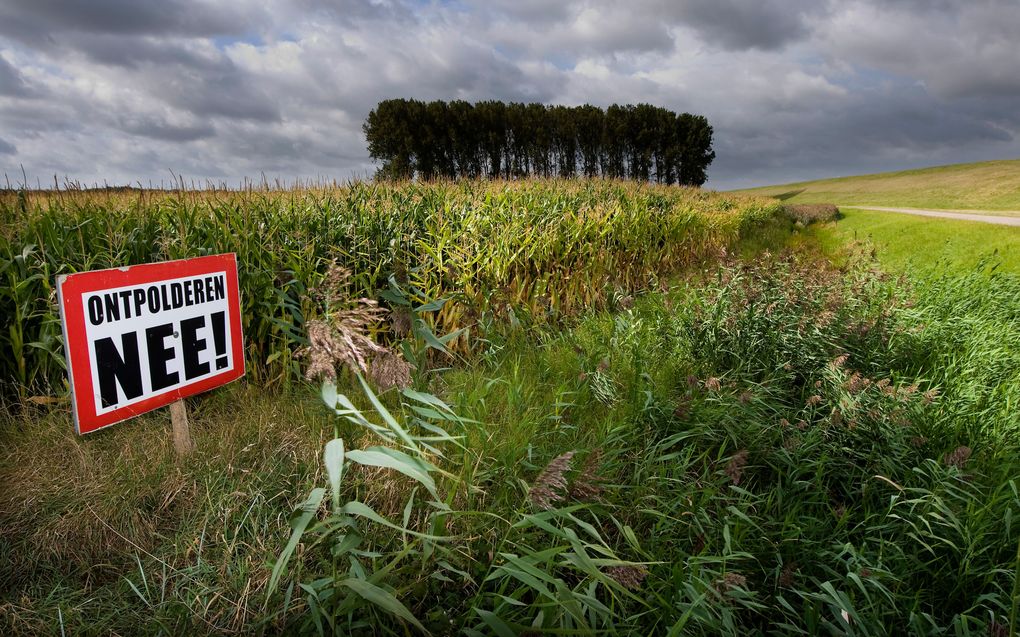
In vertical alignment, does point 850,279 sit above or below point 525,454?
above

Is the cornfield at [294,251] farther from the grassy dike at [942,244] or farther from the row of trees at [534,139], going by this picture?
the row of trees at [534,139]

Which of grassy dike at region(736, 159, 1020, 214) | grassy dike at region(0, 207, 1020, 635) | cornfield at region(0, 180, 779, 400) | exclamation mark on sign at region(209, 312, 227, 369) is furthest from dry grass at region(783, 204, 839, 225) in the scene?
exclamation mark on sign at region(209, 312, 227, 369)

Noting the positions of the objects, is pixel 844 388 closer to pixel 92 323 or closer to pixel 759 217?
pixel 92 323

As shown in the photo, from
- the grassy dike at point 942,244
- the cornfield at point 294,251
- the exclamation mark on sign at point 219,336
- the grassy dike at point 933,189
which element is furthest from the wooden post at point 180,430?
the grassy dike at point 933,189

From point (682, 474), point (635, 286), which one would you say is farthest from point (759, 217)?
point (682, 474)

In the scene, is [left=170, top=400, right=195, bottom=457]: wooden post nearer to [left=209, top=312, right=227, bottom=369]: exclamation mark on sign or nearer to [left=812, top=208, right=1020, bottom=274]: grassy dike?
[left=209, top=312, right=227, bottom=369]: exclamation mark on sign

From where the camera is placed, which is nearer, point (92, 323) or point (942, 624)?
point (942, 624)

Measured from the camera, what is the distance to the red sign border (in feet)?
7.06

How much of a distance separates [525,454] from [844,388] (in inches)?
75.0

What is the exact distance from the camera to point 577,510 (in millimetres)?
2227

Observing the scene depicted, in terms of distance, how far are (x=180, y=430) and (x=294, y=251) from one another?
1400mm

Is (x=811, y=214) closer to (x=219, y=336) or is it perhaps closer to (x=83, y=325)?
(x=219, y=336)

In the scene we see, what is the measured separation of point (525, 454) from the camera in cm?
250

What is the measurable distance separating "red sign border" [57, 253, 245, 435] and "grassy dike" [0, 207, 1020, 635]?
263 millimetres
